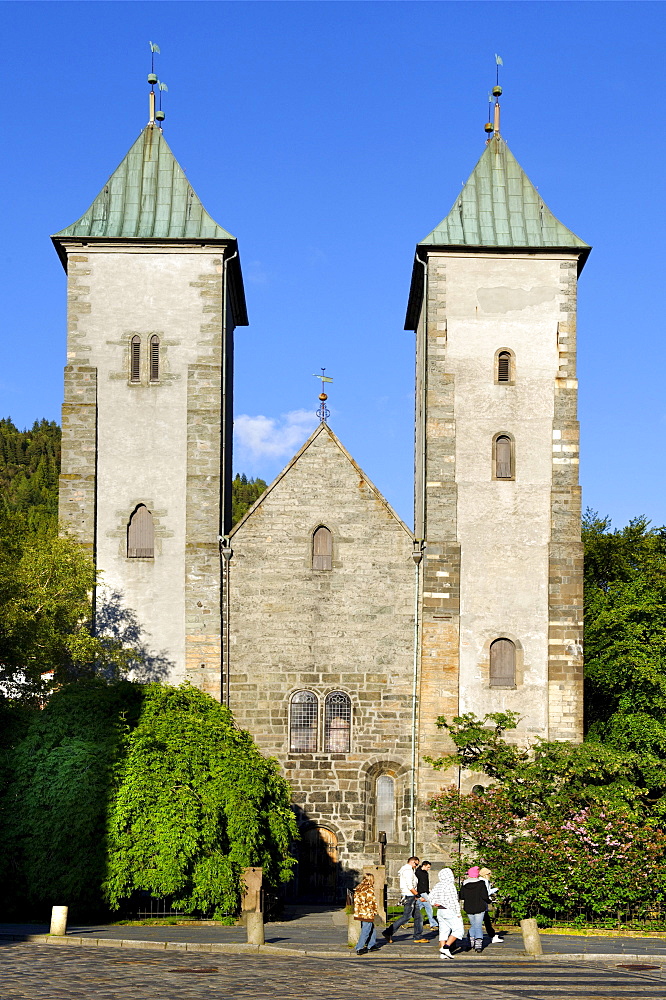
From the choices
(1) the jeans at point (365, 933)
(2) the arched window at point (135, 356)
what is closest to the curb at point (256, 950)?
(1) the jeans at point (365, 933)

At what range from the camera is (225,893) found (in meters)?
26.8

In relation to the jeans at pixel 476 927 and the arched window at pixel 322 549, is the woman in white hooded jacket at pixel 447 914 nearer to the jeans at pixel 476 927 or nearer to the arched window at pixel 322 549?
the jeans at pixel 476 927

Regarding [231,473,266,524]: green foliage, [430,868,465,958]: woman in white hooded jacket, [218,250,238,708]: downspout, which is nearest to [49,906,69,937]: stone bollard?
[430,868,465,958]: woman in white hooded jacket

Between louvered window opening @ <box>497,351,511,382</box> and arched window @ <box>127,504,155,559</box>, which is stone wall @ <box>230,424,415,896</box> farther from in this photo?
louvered window opening @ <box>497,351,511,382</box>

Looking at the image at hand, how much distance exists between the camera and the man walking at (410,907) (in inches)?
936

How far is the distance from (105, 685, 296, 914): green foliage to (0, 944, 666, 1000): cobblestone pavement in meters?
4.71

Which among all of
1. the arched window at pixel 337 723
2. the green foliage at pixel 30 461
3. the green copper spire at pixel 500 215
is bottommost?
the arched window at pixel 337 723

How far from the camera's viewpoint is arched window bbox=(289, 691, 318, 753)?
34.8 meters

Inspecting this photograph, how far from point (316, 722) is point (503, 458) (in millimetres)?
8428

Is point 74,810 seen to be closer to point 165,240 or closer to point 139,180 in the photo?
point 165,240

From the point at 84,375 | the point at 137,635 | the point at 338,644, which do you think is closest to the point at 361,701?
the point at 338,644

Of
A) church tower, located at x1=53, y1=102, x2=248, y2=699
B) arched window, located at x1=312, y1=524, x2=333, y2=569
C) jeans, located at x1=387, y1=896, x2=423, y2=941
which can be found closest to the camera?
jeans, located at x1=387, y1=896, x2=423, y2=941

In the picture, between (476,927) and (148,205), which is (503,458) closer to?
(148,205)

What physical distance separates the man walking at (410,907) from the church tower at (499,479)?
835 centimetres
